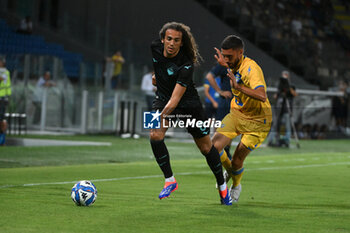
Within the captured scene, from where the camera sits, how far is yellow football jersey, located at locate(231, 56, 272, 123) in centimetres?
804

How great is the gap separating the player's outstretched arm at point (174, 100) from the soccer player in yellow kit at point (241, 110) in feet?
2.07

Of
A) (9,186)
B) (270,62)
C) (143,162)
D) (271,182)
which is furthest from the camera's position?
(270,62)

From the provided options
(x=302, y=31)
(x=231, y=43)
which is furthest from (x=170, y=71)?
(x=302, y=31)

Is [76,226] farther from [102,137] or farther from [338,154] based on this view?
[102,137]

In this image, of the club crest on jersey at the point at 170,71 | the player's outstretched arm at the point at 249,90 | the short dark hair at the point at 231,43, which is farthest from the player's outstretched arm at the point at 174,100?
the short dark hair at the point at 231,43

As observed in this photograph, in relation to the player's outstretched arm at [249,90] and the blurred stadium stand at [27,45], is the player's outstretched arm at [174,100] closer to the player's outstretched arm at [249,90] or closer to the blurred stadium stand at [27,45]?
the player's outstretched arm at [249,90]

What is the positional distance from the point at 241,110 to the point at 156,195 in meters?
1.52

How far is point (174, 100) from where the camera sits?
24.8 feet

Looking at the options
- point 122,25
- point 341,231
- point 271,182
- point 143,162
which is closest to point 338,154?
point 143,162

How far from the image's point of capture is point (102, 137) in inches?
878

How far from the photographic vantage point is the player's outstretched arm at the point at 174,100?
298 inches

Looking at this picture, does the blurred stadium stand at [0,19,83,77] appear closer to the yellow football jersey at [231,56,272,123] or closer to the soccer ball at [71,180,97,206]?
the yellow football jersey at [231,56,272,123]

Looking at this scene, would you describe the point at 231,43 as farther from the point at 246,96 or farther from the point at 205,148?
the point at 205,148

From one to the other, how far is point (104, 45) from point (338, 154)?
1425cm
